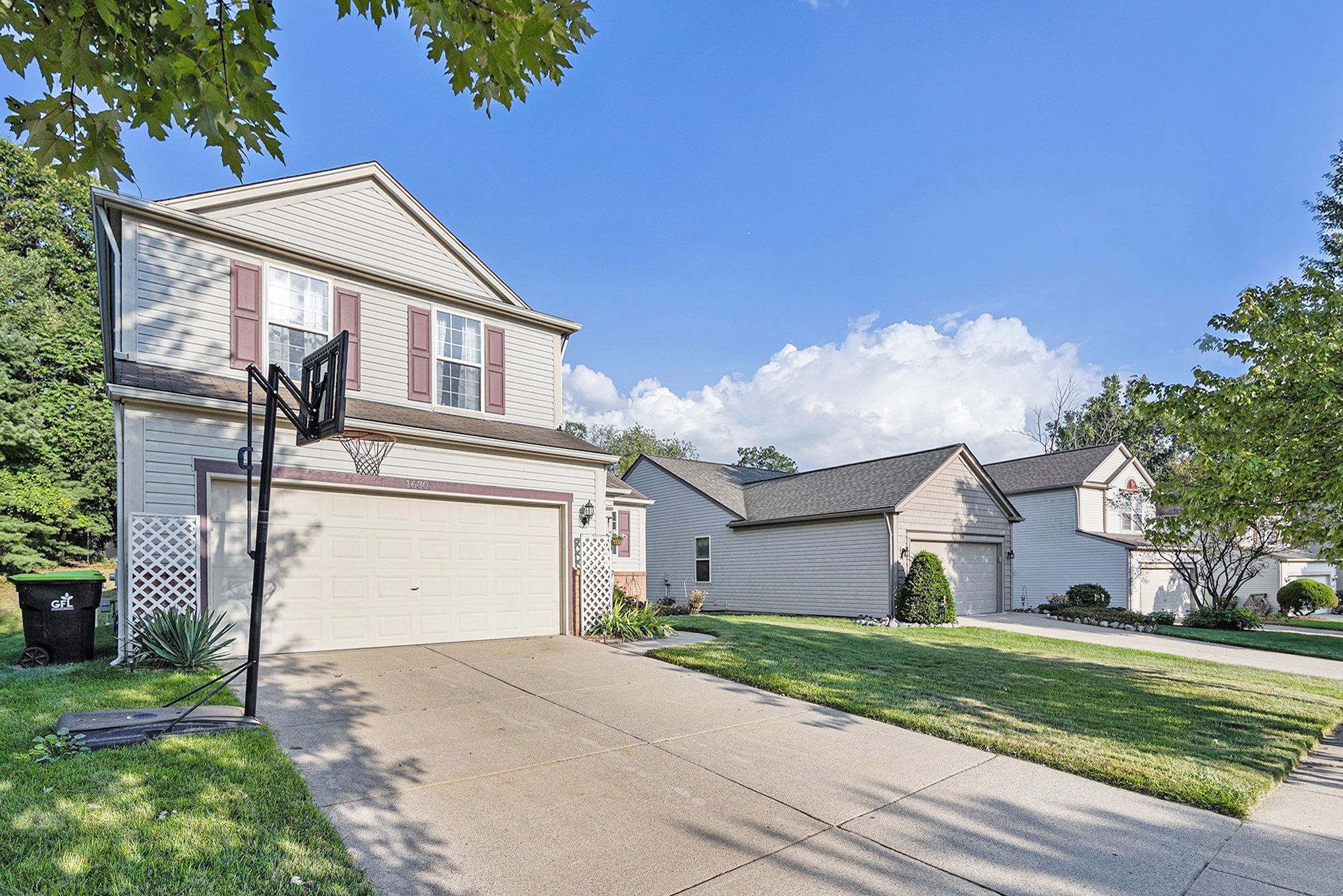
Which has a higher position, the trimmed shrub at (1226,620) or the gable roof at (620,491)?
the gable roof at (620,491)

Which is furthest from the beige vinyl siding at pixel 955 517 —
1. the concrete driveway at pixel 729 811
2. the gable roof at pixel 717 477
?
the concrete driveway at pixel 729 811

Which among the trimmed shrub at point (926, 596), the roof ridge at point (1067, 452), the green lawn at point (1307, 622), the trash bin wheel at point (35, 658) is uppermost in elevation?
the roof ridge at point (1067, 452)

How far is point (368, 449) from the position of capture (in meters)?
8.89

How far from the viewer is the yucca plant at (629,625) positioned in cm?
1055

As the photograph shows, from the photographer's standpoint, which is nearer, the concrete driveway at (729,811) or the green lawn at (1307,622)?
the concrete driveway at (729,811)

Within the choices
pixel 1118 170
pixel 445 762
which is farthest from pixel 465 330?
pixel 1118 170

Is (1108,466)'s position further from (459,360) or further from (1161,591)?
(459,360)

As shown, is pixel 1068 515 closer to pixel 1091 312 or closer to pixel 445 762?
pixel 1091 312

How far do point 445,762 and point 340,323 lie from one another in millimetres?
7516

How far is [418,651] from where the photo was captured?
8719 millimetres

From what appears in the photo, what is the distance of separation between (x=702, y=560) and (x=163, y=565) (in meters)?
16.9

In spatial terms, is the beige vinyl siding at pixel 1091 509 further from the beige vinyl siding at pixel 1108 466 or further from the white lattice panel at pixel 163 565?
the white lattice panel at pixel 163 565

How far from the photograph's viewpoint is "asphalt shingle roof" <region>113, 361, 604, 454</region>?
7.77 m

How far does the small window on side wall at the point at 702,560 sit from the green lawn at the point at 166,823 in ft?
59.3
